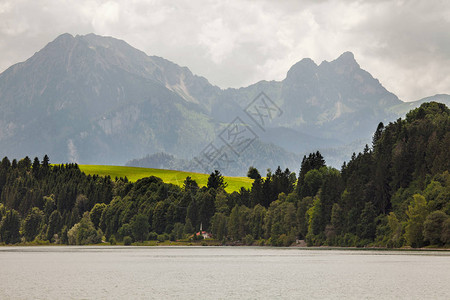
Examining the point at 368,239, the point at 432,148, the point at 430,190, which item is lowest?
the point at 368,239

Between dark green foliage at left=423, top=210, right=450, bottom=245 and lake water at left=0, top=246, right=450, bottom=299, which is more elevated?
Answer: dark green foliage at left=423, top=210, right=450, bottom=245

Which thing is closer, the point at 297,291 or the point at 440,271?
the point at 297,291

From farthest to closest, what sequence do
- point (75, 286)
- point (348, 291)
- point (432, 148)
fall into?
point (432, 148), point (75, 286), point (348, 291)

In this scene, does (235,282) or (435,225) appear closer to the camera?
(235,282)

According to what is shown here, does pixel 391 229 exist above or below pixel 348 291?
above

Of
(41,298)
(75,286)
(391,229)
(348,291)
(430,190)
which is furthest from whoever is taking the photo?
(391,229)

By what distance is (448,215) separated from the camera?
155250 mm

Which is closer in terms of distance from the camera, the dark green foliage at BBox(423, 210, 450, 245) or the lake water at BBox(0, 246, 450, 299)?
the lake water at BBox(0, 246, 450, 299)

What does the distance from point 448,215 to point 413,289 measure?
96.4 metres

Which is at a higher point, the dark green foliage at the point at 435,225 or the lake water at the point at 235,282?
the dark green foliage at the point at 435,225

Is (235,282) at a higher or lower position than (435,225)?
lower

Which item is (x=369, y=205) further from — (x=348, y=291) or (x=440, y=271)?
(x=348, y=291)

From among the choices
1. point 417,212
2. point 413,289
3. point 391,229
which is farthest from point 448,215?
point 413,289

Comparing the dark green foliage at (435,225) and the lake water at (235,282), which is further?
the dark green foliage at (435,225)
